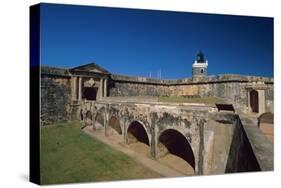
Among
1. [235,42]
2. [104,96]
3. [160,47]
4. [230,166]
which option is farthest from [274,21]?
[104,96]

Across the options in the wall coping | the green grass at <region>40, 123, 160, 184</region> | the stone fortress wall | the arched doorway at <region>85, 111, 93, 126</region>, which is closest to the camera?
the green grass at <region>40, 123, 160, 184</region>

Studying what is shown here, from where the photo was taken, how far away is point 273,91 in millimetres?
9977

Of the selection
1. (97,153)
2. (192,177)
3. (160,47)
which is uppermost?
(160,47)

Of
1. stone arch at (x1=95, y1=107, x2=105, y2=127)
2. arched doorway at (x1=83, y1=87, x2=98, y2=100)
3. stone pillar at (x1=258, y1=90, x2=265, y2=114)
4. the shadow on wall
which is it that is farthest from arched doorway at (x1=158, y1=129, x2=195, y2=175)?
stone pillar at (x1=258, y1=90, x2=265, y2=114)

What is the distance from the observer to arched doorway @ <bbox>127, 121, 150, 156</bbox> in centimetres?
899

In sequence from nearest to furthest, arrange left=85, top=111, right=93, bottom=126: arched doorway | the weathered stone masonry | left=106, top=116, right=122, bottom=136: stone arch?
the weathered stone masonry
left=85, top=111, right=93, bottom=126: arched doorway
left=106, top=116, right=122, bottom=136: stone arch

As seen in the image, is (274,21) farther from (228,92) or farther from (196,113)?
(196,113)

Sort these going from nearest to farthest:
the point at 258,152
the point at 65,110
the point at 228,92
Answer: the point at 258,152, the point at 65,110, the point at 228,92

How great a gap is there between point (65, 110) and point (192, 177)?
311 cm

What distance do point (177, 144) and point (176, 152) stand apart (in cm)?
28

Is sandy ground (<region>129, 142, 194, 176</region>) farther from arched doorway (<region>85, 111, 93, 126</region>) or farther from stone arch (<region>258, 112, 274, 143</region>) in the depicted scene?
stone arch (<region>258, 112, 274, 143</region>)

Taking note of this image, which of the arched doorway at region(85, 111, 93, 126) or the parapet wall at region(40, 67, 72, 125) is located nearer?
the parapet wall at region(40, 67, 72, 125)

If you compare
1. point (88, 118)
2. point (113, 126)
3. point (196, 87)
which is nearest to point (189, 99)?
point (196, 87)

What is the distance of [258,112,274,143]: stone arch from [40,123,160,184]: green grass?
2.92 metres
